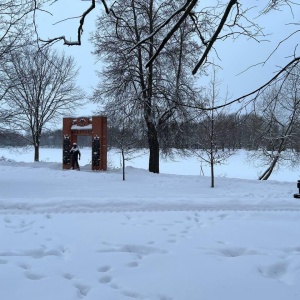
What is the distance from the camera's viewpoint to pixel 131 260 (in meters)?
4.32

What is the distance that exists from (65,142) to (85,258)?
1679 centimetres

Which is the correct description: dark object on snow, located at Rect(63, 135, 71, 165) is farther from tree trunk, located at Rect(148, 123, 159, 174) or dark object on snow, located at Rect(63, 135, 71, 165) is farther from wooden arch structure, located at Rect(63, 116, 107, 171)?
tree trunk, located at Rect(148, 123, 159, 174)

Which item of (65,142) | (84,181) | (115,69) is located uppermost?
(115,69)

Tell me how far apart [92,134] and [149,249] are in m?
15.3

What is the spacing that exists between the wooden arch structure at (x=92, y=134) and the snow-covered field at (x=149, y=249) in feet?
35.5

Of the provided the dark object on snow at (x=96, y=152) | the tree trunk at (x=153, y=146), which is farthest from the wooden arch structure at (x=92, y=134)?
the tree trunk at (x=153, y=146)

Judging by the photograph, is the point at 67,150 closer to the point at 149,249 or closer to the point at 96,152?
the point at 96,152

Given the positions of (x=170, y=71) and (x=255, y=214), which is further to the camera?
(x=170, y=71)

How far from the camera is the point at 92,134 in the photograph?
1948cm

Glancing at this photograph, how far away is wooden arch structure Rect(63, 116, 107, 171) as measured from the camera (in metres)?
19.2

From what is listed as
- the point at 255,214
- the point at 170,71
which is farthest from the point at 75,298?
the point at 170,71

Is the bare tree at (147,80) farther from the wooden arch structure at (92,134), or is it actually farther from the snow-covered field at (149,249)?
the snow-covered field at (149,249)

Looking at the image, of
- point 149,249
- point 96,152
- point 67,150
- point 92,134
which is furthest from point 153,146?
point 149,249

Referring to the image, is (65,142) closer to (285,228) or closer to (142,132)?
(142,132)
